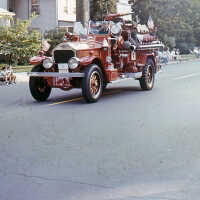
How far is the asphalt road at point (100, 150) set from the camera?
5.13 meters

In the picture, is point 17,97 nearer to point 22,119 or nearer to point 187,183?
point 22,119

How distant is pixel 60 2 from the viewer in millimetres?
41688

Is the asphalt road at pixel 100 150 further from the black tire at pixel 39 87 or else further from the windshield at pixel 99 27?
the windshield at pixel 99 27

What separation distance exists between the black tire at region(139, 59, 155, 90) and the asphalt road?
2.79 metres

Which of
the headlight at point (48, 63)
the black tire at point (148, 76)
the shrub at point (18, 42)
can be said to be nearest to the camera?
the headlight at point (48, 63)

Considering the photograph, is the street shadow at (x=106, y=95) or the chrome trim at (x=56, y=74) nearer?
the chrome trim at (x=56, y=74)

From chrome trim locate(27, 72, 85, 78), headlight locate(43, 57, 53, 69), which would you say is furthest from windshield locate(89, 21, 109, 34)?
chrome trim locate(27, 72, 85, 78)

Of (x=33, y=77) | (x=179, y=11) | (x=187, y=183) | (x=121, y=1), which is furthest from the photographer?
(x=121, y=1)

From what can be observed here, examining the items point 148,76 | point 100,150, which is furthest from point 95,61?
point 100,150

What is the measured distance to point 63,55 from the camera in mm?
12375

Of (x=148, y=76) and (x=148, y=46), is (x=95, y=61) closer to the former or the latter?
(x=148, y=76)

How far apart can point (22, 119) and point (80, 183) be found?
15.0 feet

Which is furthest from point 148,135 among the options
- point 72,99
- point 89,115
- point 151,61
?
point 151,61

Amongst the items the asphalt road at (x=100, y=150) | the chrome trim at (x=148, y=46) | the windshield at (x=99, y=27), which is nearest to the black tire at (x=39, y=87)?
the asphalt road at (x=100, y=150)
